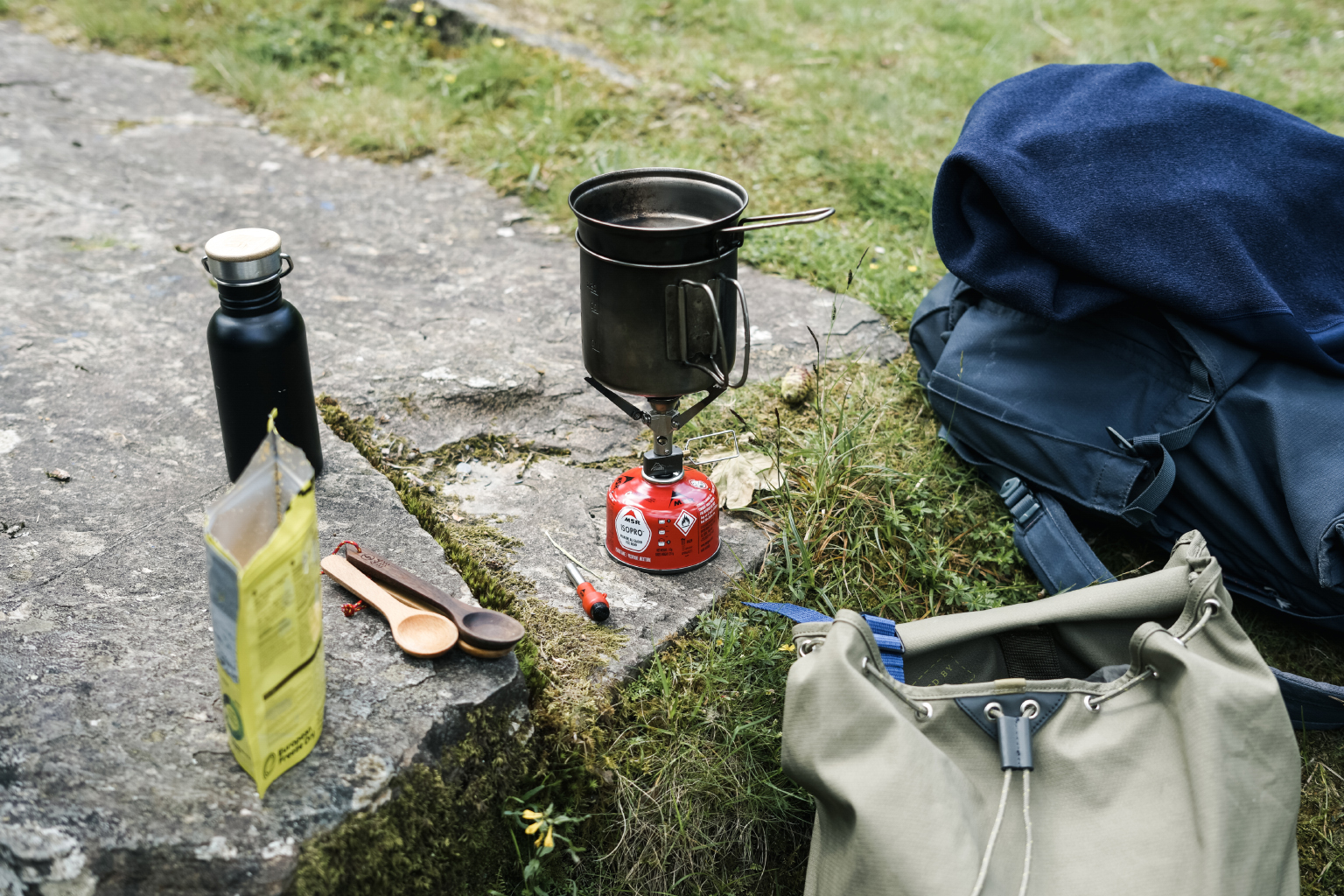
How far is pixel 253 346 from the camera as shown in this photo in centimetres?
187

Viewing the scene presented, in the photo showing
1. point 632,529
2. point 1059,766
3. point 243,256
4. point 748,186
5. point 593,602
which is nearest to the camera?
point 1059,766

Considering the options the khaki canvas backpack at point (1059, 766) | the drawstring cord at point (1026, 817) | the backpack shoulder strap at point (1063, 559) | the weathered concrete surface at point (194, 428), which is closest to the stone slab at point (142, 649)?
the weathered concrete surface at point (194, 428)

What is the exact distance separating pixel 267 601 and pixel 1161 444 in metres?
1.83

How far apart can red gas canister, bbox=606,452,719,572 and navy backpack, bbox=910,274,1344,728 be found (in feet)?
2.51

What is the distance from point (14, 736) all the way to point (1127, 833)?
165 centimetres

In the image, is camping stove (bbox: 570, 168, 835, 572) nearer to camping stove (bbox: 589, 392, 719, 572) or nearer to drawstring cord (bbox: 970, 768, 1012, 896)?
camping stove (bbox: 589, 392, 719, 572)

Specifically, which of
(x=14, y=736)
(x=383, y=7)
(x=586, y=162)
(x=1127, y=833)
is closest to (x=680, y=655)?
(x=1127, y=833)

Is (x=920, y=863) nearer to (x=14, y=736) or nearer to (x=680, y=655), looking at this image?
(x=680, y=655)

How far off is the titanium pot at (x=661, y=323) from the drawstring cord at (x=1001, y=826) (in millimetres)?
801

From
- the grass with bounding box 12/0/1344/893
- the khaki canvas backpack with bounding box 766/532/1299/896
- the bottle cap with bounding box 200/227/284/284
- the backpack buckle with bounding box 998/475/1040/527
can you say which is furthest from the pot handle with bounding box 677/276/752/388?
the backpack buckle with bounding box 998/475/1040/527

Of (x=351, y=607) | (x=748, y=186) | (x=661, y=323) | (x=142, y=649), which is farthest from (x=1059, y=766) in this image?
(x=748, y=186)

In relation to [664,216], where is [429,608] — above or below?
below

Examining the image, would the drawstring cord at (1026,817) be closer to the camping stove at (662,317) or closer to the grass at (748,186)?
the grass at (748,186)

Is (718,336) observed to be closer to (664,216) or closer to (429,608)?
(664,216)
